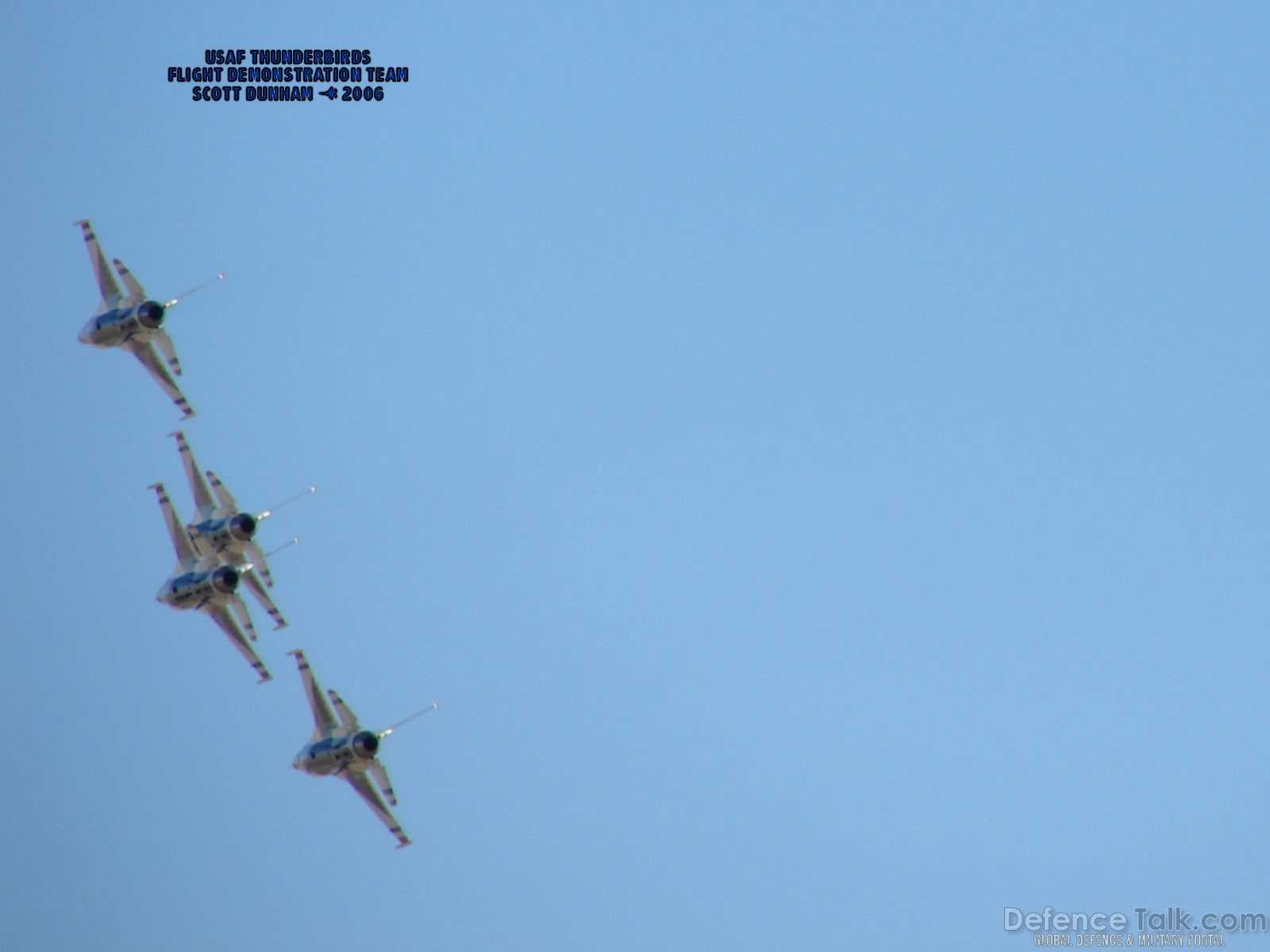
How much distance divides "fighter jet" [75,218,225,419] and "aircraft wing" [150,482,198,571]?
→ 180 inches

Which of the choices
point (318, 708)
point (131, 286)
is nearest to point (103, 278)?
point (131, 286)

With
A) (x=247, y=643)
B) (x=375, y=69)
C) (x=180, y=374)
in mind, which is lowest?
(x=247, y=643)

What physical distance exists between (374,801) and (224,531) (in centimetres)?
1532

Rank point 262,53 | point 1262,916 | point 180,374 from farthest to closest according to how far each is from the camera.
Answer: point 262,53 < point 180,374 < point 1262,916

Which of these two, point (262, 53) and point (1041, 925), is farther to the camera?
point (262, 53)

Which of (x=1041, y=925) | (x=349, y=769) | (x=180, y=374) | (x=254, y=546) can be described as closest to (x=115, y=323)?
(x=180, y=374)

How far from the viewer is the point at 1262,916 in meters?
122

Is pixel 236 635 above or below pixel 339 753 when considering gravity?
above

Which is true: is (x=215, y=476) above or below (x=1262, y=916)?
above

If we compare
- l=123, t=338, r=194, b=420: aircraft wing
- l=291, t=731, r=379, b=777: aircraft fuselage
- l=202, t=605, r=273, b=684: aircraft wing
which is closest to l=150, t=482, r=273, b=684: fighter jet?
l=202, t=605, r=273, b=684: aircraft wing

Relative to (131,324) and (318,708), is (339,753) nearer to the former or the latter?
(318,708)

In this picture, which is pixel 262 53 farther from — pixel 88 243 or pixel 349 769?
pixel 349 769

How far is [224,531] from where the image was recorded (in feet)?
415

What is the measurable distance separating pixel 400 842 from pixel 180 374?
2516cm
